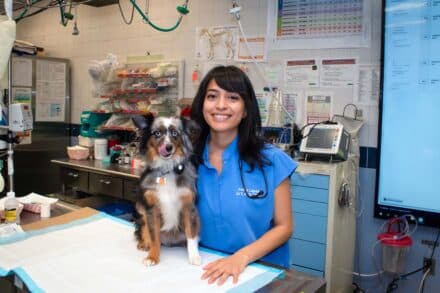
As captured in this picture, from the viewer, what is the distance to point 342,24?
2996 mm

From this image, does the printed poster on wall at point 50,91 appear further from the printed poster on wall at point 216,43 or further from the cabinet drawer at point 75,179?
the printed poster on wall at point 216,43

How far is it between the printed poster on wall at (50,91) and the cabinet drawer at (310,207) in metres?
3.57

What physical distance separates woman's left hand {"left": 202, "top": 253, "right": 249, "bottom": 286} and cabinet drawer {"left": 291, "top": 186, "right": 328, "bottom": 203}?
4.36 feet

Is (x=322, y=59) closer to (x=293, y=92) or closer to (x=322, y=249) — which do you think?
(x=293, y=92)

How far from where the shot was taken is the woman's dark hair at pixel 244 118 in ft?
4.91

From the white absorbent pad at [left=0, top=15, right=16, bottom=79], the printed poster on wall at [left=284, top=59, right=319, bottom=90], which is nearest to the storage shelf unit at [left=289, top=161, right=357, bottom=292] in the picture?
the printed poster on wall at [left=284, top=59, right=319, bottom=90]

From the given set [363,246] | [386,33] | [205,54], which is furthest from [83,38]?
[363,246]

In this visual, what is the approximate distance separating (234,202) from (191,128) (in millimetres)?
331

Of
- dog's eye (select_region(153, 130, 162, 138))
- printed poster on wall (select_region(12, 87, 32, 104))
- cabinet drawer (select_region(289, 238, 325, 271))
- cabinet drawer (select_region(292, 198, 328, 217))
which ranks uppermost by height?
printed poster on wall (select_region(12, 87, 32, 104))

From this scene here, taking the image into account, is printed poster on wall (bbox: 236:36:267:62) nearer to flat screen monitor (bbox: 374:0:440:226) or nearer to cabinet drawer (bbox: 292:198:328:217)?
flat screen monitor (bbox: 374:0:440:226)

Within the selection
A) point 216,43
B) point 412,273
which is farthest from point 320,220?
point 216,43

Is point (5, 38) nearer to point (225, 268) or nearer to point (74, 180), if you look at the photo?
point (225, 268)

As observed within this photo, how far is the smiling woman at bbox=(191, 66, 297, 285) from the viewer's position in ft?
4.93

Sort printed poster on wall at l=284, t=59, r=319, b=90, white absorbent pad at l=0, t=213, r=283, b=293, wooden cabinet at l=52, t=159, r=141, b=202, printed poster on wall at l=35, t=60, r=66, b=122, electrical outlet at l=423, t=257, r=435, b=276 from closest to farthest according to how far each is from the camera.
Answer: white absorbent pad at l=0, t=213, r=283, b=293, electrical outlet at l=423, t=257, r=435, b=276, printed poster on wall at l=284, t=59, r=319, b=90, wooden cabinet at l=52, t=159, r=141, b=202, printed poster on wall at l=35, t=60, r=66, b=122
